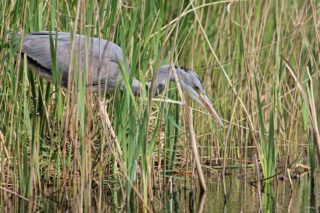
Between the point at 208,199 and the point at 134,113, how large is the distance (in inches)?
24.7

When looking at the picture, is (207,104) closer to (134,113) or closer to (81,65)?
(81,65)

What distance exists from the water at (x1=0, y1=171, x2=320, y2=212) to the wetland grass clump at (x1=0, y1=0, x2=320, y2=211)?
0.02 m

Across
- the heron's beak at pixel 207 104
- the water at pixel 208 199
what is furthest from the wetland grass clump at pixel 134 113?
the heron's beak at pixel 207 104

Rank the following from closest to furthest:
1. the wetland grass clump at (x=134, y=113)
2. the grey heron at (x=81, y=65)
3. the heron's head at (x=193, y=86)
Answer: the wetland grass clump at (x=134, y=113)
the grey heron at (x=81, y=65)
the heron's head at (x=193, y=86)

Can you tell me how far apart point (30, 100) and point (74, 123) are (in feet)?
3.20

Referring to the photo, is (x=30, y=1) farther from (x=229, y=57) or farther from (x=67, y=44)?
(x=229, y=57)

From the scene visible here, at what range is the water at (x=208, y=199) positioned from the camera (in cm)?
372

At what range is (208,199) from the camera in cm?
399

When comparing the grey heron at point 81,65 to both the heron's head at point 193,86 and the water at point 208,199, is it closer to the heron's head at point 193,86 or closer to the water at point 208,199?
the heron's head at point 193,86

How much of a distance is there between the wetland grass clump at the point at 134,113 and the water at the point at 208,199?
23mm

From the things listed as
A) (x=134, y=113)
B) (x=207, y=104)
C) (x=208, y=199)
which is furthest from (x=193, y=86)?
(x=134, y=113)

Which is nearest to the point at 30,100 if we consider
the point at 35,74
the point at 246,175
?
the point at 35,74

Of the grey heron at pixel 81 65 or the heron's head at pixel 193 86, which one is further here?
the heron's head at pixel 193 86

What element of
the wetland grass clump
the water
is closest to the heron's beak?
the wetland grass clump
